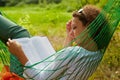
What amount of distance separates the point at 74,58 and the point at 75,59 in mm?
10

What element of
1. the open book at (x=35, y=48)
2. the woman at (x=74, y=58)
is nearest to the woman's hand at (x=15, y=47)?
the woman at (x=74, y=58)

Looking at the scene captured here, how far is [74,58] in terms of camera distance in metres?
2.74

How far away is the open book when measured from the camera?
9.42 feet

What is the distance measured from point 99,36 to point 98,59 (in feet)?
0.47

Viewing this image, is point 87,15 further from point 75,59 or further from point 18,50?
point 18,50

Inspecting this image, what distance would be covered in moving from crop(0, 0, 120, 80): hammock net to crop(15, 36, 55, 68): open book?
3.1 inches

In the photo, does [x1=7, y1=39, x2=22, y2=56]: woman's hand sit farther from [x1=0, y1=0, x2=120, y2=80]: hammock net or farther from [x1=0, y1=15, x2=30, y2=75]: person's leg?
[x1=0, y1=15, x2=30, y2=75]: person's leg

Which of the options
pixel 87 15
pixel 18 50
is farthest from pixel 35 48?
pixel 87 15

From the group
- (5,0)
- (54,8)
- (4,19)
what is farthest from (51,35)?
(5,0)

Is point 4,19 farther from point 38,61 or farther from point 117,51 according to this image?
point 117,51

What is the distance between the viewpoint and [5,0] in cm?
1906

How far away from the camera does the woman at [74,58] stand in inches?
107

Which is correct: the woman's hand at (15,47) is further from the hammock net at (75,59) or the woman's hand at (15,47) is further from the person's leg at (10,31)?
the person's leg at (10,31)

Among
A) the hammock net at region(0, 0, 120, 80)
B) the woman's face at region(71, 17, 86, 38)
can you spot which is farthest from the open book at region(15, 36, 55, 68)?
the woman's face at region(71, 17, 86, 38)
